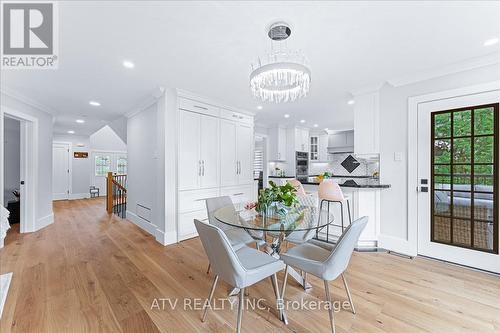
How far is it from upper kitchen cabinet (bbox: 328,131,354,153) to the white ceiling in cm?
348

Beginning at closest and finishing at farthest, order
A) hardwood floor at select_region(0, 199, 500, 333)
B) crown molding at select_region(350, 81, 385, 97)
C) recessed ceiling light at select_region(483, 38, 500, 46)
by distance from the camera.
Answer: hardwood floor at select_region(0, 199, 500, 333) → recessed ceiling light at select_region(483, 38, 500, 46) → crown molding at select_region(350, 81, 385, 97)

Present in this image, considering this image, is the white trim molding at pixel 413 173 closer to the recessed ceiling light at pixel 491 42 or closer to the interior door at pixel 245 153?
the recessed ceiling light at pixel 491 42

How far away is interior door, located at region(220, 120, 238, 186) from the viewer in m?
4.15

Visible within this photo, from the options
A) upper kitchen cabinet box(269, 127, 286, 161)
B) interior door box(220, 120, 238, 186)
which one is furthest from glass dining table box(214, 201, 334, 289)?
upper kitchen cabinet box(269, 127, 286, 161)

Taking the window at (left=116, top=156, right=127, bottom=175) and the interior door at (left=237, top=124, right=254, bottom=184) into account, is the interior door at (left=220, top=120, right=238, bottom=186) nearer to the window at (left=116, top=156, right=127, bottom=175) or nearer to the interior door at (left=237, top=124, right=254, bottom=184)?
the interior door at (left=237, top=124, right=254, bottom=184)

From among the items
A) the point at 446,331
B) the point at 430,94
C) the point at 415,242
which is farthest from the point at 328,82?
the point at 446,331

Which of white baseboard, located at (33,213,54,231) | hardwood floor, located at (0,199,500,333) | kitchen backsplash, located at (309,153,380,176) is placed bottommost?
hardwood floor, located at (0,199,500,333)

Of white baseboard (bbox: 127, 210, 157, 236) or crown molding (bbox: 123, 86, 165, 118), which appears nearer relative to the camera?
crown molding (bbox: 123, 86, 165, 118)

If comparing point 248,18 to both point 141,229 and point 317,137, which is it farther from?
point 317,137

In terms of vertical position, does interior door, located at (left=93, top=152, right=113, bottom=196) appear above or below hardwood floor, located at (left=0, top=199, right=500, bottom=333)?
above

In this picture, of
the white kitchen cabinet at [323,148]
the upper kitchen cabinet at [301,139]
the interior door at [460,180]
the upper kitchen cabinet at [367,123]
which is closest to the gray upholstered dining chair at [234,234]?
the upper kitchen cabinet at [367,123]

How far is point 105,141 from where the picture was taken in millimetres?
9023

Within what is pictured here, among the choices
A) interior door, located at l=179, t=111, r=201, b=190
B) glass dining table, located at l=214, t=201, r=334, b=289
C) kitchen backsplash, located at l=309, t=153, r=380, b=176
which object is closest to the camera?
glass dining table, located at l=214, t=201, r=334, b=289

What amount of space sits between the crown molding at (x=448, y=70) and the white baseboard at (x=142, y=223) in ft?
14.6
